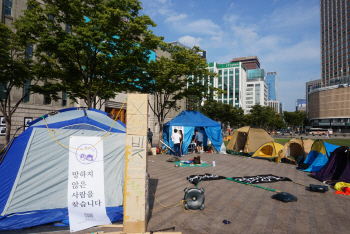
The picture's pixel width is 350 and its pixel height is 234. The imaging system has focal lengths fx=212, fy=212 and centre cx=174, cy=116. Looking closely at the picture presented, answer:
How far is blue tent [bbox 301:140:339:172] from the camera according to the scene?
9.65 metres

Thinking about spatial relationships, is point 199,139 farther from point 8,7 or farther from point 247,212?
point 8,7

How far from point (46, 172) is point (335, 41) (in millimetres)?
113255

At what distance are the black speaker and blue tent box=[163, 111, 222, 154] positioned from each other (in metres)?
10.5

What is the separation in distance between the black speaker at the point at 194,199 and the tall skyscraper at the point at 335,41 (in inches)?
3751

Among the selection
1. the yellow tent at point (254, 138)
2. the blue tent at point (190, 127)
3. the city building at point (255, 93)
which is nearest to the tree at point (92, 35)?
the blue tent at point (190, 127)

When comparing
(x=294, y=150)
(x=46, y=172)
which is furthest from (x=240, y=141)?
(x=46, y=172)

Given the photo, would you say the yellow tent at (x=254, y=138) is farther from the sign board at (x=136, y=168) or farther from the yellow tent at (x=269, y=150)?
the sign board at (x=136, y=168)

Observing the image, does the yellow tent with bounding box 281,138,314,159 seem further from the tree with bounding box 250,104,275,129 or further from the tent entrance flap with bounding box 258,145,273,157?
the tree with bounding box 250,104,275,129

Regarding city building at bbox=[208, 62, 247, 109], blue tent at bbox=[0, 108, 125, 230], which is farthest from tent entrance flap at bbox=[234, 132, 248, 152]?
city building at bbox=[208, 62, 247, 109]

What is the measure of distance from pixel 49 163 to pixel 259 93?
139663 millimetres

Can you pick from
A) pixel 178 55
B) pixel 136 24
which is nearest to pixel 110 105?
pixel 178 55

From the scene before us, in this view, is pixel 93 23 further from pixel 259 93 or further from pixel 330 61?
pixel 259 93

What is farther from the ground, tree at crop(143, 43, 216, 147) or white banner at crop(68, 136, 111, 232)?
tree at crop(143, 43, 216, 147)

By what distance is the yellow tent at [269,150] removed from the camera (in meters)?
14.1
